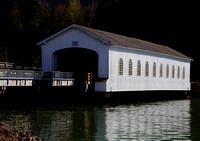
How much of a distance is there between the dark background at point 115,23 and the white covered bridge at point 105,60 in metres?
27.6

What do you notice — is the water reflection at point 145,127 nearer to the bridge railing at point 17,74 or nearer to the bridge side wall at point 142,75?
the bridge railing at point 17,74

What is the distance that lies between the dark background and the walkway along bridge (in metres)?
36.2

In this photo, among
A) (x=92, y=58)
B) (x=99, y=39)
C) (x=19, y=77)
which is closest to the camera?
(x=19, y=77)

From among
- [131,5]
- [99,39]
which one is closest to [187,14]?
[131,5]

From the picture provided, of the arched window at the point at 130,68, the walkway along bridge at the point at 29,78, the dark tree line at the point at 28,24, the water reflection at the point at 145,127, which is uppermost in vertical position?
the dark tree line at the point at 28,24

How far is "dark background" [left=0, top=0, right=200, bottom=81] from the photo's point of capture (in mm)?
73062

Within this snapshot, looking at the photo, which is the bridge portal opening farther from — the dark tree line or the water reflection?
the dark tree line

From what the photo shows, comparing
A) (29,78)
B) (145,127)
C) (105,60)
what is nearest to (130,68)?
(105,60)

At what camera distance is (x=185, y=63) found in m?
54.0

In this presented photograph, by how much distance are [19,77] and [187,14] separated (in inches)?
2005

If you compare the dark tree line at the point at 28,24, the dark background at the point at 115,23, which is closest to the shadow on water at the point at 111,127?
the dark background at the point at 115,23

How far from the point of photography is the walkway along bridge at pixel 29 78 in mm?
30234

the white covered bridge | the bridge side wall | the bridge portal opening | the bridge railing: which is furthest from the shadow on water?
the bridge portal opening

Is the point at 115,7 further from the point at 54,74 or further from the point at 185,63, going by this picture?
the point at 54,74
